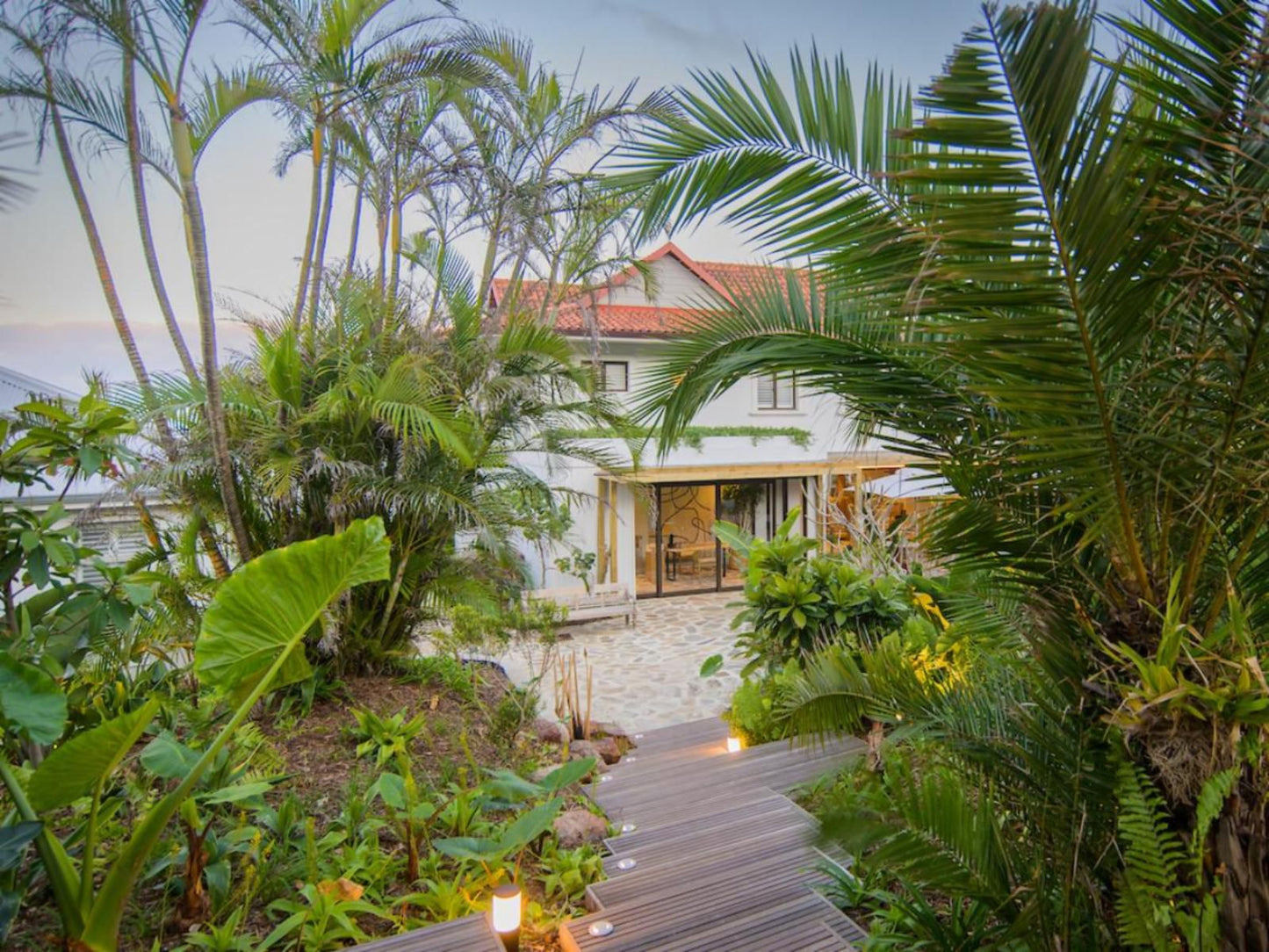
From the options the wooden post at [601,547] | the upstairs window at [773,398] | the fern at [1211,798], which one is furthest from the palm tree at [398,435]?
the upstairs window at [773,398]

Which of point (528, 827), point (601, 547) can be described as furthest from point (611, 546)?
point (528, 827)

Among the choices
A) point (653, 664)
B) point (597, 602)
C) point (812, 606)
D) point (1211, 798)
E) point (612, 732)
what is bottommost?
point (653, 664)

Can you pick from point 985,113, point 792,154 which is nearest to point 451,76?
point 792,154

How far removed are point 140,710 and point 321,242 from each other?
4730 mm

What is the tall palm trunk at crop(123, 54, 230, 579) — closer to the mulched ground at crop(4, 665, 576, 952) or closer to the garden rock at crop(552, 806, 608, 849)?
the mulched ground at crop(4, 665, 576, 952)

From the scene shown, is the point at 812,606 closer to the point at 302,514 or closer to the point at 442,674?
the point at 442,674

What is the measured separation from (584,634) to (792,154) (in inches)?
394

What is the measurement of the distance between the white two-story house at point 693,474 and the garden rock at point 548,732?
6.77 meters

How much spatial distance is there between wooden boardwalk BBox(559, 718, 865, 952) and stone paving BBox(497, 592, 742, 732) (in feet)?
5.01

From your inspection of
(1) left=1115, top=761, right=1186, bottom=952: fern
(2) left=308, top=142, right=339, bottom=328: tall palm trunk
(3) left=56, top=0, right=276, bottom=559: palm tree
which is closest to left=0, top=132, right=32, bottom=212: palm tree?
(3) left=56, top=0, right=276, bottom=559: palm tree

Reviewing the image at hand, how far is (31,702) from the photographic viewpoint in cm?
199

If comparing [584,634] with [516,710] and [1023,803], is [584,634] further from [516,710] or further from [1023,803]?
[1023,803]

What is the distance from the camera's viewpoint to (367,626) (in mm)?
5316

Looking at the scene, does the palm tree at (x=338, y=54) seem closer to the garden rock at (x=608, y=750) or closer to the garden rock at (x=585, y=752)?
the garden rock at (x=585, y=752)
